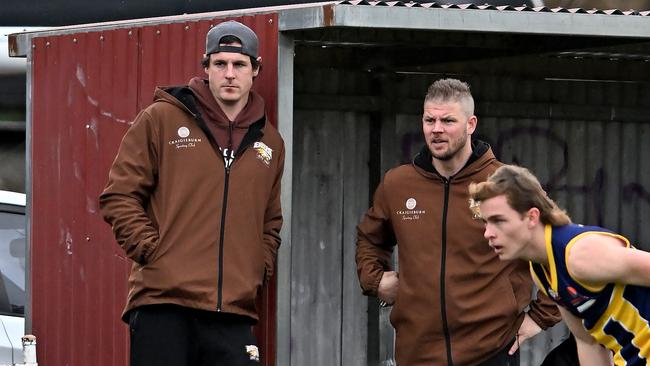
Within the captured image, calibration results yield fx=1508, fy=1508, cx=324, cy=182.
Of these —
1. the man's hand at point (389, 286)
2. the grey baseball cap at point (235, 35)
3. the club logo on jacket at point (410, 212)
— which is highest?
the grey baseball cap at point (235, 35)

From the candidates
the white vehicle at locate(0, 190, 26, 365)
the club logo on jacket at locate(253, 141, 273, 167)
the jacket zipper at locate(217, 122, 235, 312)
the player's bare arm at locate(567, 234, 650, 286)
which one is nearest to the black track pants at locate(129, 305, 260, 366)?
the jacket zipper at locate(217, 122, 235, 312)

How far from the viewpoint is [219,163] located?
6.72 m

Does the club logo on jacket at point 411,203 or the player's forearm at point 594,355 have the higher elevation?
the club logo on jacket at point 411,203

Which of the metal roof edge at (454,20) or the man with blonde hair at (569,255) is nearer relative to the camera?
the man with blonde hair at (569,255)

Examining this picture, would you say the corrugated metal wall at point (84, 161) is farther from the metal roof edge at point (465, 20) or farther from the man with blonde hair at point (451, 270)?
the man with blonde hair at point (451, 270)

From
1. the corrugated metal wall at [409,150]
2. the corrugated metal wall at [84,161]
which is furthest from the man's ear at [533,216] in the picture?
the corrugated metal wall at [409,150]

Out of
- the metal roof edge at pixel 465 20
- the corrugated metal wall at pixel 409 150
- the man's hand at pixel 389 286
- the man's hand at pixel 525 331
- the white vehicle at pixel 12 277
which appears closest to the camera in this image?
the metal roof edge at pixel 465 20

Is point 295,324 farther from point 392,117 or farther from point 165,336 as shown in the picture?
point 165,336

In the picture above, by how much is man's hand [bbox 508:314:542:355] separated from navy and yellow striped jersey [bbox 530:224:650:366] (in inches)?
31.5

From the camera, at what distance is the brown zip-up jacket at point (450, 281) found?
680 cm

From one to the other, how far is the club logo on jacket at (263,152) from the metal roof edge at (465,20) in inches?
22.4

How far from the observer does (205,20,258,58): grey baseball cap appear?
6805 millimetres

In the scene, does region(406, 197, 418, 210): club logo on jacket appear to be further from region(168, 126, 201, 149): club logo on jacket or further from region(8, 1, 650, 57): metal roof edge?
region(168, 126, 201, 149): club logo on jacket

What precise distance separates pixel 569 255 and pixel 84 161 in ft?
10.3
